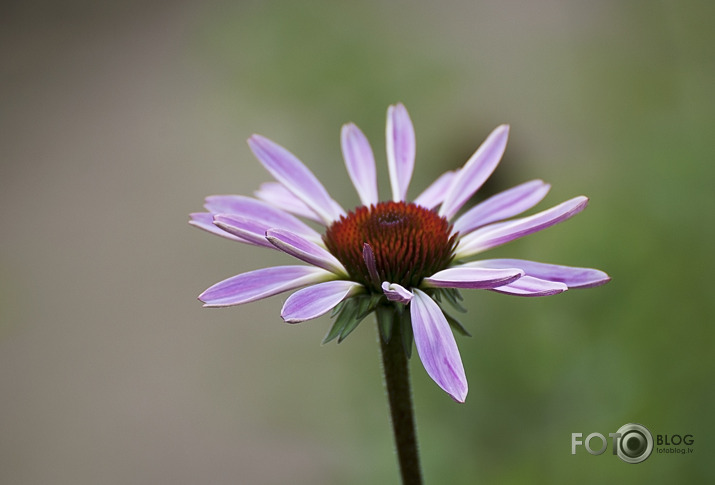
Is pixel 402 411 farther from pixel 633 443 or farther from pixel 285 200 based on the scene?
pixel 633 443

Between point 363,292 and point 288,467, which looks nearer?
point 363,292

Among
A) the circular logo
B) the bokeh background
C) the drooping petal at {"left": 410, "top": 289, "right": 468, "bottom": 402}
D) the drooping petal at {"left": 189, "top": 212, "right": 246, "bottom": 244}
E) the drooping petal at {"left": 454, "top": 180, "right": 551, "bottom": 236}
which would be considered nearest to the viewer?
the drooping petal at {"left": 410, "top": 289, "right": 468, "bottom": 402}

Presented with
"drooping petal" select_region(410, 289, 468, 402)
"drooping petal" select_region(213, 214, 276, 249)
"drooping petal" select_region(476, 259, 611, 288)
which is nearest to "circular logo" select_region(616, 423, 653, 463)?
"drooping petal" select_region(476, 259, 611, 288)

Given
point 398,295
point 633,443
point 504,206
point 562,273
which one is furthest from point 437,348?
point 633,443

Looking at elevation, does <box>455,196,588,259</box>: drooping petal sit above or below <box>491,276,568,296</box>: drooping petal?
above

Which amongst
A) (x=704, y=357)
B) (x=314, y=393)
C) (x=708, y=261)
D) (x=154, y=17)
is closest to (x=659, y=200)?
(x=708, y=261)

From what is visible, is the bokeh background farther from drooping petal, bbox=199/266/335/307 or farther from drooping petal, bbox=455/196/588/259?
drooping petal, bbox=199/266/335/307

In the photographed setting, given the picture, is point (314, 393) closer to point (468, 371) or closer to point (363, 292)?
point (468, 371)
